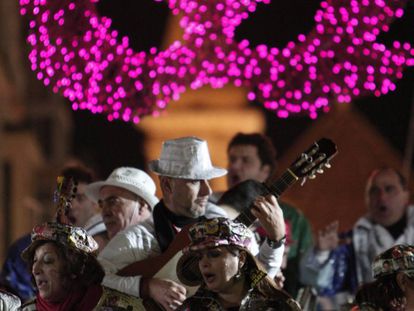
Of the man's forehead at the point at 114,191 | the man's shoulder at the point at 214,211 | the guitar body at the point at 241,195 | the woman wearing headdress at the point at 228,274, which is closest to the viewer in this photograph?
the woman wearing headdress at the point at 228,274

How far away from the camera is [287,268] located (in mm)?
12328

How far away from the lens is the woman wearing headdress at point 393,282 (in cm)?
962

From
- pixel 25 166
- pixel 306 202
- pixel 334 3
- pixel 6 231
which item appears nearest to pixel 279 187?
pixel 334 3

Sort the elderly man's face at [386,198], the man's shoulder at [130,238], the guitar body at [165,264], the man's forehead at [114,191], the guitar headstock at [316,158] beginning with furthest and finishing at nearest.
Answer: the elderly man's face at [386,198]
the man's forehead at [114,191]
the man's shoulder at [130,238]
the guitar body at [165,264]
the guitar headstock at [316,158]

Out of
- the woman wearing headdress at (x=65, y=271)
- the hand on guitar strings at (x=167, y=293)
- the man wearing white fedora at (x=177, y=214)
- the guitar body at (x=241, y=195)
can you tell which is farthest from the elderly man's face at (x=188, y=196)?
the woman wearing headdress at (x=65, y=271)

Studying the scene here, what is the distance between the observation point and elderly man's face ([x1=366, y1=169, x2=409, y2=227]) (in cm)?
1285

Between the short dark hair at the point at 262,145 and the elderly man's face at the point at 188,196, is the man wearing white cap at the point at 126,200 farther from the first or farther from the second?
the short dark hair at the point at 262,145

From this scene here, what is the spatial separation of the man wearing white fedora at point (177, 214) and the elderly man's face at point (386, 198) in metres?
1.96

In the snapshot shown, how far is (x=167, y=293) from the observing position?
33.9ft

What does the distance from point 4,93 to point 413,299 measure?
22721 millimetres

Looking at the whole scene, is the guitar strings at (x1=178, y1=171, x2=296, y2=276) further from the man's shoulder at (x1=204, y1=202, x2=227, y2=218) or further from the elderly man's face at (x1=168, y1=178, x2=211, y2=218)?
the man's shoulder at (x1=204, y1=202, x2=227, y2=218)

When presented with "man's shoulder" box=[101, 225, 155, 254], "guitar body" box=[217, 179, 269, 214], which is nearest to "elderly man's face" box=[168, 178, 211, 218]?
"man's shoulder" box=[101, 225, 155, 254]

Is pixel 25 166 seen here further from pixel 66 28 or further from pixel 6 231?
pixel 66 28

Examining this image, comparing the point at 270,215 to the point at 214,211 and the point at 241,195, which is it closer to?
the point at 214,211
